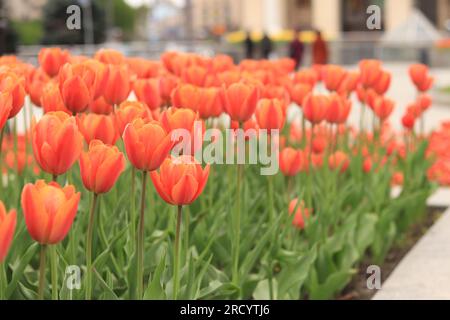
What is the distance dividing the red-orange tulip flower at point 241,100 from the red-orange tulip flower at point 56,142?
2.77 ft

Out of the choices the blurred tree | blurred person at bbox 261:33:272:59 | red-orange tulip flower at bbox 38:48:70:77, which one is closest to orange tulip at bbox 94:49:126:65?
red-orange tulip flower at bbox 38:48:70:77

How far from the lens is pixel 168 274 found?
306 centimetres

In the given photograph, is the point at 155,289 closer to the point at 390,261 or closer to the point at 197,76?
the point at 197,76

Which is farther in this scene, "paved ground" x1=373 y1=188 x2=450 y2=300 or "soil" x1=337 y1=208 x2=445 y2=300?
"soil" x1=337 y1=208 x2=445 y2=300

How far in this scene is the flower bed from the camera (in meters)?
2.15

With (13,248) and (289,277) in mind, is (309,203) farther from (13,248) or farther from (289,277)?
(13,248)

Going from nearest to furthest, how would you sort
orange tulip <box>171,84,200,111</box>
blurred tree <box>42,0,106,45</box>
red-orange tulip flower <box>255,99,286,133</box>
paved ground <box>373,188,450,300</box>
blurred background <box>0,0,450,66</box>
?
red-orange tulip flower <box>255,99,286,133</box> → orange tulip <box>171,84,200,111</box> → paved ground <box>373,188,450,300</box> → blurred background <box>0,0,450,66</box> → blurred tree <box>42,0,106,45</box>

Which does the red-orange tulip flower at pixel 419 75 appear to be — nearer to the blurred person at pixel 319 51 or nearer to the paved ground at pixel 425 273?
the paved ground at pixel 425 273

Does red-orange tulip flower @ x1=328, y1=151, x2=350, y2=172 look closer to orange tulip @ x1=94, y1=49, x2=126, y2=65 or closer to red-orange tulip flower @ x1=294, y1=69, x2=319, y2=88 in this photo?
red-orange tulip flower @ x1=294, y1=69, x2=319, y2=88

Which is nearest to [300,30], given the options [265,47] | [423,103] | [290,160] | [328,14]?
[328,14]

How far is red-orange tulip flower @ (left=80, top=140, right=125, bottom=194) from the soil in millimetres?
1806

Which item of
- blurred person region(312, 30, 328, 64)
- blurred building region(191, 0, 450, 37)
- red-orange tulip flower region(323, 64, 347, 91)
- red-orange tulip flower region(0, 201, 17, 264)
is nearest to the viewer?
red-orange tulip flower region(0, 201, 17, 264)

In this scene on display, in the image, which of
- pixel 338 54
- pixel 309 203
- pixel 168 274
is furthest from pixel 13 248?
pixel 338 54
